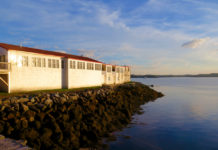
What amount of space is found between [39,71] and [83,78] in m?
8.02

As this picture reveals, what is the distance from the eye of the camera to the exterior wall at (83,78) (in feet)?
80.9

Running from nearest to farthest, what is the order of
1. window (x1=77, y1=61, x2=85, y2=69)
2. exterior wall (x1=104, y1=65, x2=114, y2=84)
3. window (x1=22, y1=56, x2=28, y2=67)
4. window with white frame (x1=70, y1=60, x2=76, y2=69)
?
1. window (x1=22, y1=56, x2=28, y2=67)
2. window with white frame (x1=70, y1=60, x2=76, y2=69)
3. window (x1=77, y1=61, x2=85, y2=69)
4. exterior wall (x1=104, y1=65, x2=114, y2=84)

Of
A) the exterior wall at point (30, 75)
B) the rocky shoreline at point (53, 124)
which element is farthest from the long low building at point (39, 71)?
the rocky shoreline at point (53, 124)

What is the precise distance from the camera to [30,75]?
64.6ft

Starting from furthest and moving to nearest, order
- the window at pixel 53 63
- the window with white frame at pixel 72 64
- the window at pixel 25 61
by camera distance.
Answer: the window with white frame at pixel 72 64 < the window at pixel 53 63 < the window at pixel 25 61

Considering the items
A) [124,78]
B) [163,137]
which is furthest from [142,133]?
[124,78]

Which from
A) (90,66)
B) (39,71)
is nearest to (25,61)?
(39,71)

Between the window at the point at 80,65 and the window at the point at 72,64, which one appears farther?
the window at the point at 80,65

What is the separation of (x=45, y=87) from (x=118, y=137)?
14059 millimetres

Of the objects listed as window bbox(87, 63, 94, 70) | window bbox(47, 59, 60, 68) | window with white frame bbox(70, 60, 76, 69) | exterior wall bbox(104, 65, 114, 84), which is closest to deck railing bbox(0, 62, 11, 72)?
window bbox(47, 59, 60, 68)

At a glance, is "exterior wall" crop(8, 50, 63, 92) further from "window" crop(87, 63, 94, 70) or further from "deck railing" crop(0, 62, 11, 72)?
"window" crop(87, 63, 94, 70)

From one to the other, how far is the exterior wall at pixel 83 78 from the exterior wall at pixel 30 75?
192 centimetres

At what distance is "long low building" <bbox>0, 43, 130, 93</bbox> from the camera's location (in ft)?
58.7

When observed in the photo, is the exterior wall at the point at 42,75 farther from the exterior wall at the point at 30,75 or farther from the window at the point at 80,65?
the window at the point at 80,65
